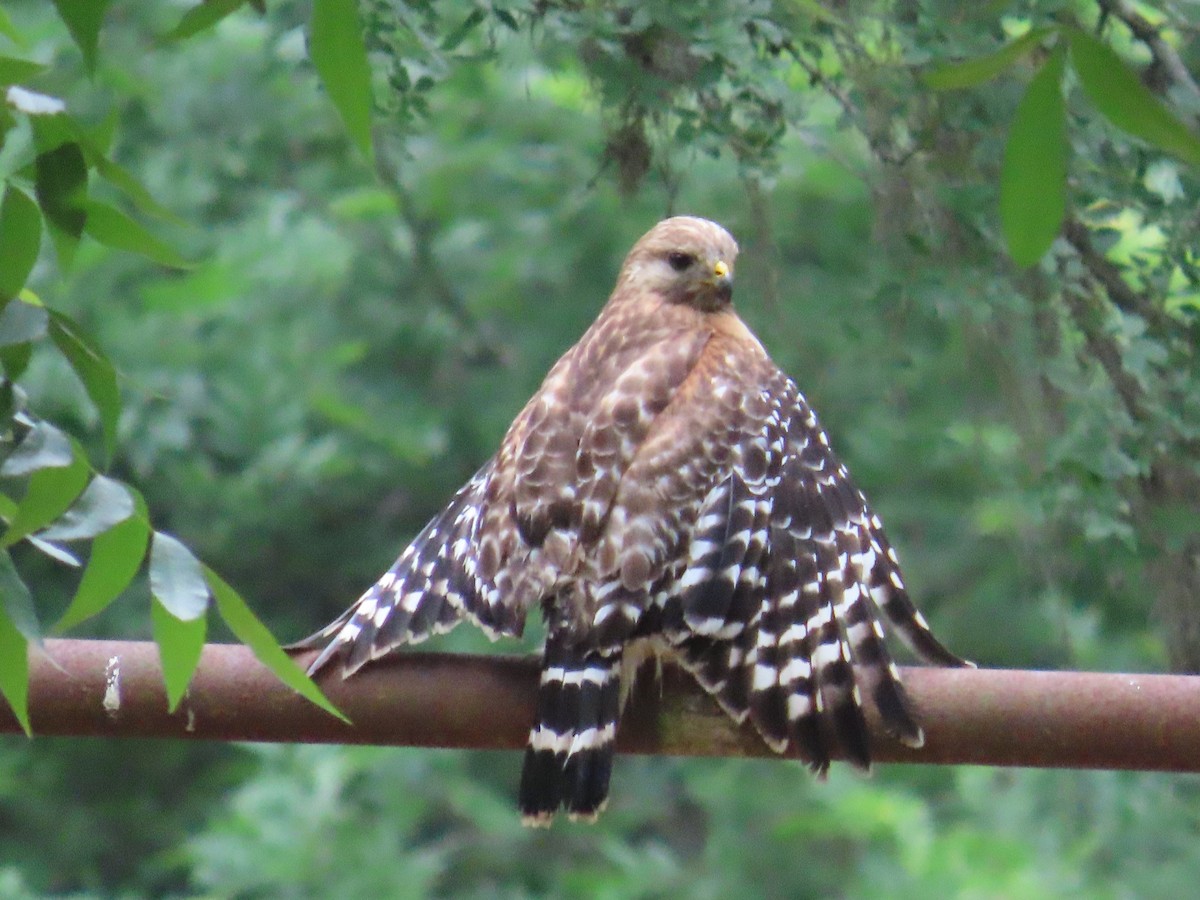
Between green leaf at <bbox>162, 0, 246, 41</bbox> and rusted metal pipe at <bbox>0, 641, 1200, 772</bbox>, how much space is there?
792mm

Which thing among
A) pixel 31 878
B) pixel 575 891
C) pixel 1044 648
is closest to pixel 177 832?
pixel 31 878

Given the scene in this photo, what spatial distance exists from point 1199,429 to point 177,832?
17.1 feet

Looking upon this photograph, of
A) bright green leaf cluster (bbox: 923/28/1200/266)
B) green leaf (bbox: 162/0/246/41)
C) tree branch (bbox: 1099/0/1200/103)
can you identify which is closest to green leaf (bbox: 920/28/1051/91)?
bright green leaf cluster (bbox: 923/28/1200/266)

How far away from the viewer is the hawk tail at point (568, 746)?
6.56ft

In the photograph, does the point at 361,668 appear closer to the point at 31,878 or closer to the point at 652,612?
the point at 652,612

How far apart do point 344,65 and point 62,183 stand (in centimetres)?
24

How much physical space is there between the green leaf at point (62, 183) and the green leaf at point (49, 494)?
0.16m

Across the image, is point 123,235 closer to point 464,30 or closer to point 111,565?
point 111,565

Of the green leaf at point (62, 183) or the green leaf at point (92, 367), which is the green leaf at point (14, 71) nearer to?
the green leaf at point (62, 183)

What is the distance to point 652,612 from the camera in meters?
2.20

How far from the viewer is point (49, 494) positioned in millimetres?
1202

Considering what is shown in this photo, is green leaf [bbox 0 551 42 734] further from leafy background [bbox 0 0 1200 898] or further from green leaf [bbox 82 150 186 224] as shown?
leafy background [bbox 0 0 1200 898]

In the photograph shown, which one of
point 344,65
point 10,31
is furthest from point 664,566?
point 344,65

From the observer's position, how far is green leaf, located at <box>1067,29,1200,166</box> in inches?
39.3
